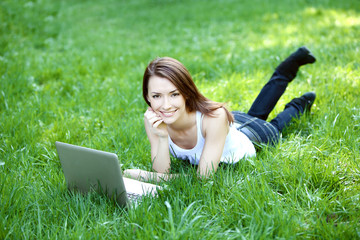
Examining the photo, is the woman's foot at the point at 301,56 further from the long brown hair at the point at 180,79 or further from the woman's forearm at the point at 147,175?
the woman's forearm at the point at 147,175

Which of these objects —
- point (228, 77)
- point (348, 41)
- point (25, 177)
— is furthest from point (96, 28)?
point (25, 177)

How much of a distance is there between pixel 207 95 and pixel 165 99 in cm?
166

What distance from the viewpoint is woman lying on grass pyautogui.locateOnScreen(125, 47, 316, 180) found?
2148mm

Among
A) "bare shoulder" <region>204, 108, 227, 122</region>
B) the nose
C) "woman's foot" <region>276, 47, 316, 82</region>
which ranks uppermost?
"woman's foot" <region>276, 47, 316, 82</region>

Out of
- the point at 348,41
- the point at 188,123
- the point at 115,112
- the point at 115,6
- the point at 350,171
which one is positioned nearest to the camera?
the point at 350,171

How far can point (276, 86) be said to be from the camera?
3.22 metres

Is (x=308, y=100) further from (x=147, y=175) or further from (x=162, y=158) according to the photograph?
(x=147, y=175)

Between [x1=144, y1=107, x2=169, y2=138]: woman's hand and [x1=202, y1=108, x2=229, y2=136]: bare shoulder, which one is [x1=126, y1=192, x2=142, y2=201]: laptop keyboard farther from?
[x1=202, y1=108, x2=229, y2=136]: bare shoulder

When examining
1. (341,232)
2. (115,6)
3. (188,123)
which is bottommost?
(341,232)

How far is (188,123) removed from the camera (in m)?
2.37

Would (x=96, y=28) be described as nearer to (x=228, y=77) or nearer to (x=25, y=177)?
(x=228, y=77)

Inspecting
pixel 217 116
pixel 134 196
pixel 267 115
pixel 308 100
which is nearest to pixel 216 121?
pixel 217 116

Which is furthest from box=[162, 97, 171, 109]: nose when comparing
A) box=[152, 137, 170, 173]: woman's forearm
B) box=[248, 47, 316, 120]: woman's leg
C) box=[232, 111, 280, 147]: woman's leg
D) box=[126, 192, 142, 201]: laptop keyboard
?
box=[248, 47, 316, 120]: woman's leg

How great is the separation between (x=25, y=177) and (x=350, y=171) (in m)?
2.25
